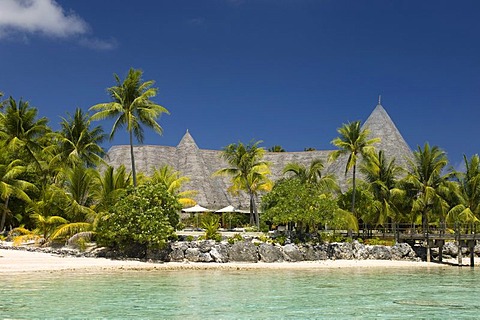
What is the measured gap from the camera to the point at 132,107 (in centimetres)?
2786

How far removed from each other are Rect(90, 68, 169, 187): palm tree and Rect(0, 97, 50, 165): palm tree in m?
6.63

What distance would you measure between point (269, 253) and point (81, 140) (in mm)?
14428

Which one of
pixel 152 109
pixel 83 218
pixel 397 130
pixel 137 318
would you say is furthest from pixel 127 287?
pixel 397 130

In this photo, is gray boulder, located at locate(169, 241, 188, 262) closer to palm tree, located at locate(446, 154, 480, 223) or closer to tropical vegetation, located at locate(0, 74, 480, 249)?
tropical vegetation, located at locate(0, 74, 480, 249)

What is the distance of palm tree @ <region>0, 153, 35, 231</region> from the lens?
93.5 ft

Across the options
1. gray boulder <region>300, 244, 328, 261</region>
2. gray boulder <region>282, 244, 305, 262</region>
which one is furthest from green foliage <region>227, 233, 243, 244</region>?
gray boulder <region>300, 244, 328, 261</region>

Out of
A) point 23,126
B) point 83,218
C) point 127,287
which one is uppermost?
point 23,126

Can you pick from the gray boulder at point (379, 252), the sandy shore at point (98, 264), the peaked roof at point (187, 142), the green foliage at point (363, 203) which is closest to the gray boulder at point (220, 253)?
the sandy shore at point (98, 264)

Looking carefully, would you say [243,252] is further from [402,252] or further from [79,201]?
[402,252]

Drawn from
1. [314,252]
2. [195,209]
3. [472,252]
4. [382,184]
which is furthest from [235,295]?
[195,209]

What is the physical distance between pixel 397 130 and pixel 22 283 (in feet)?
109

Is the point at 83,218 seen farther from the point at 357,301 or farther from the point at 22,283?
the point at 357,301

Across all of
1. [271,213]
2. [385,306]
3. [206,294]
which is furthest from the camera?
[271,213]

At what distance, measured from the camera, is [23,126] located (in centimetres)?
3316
